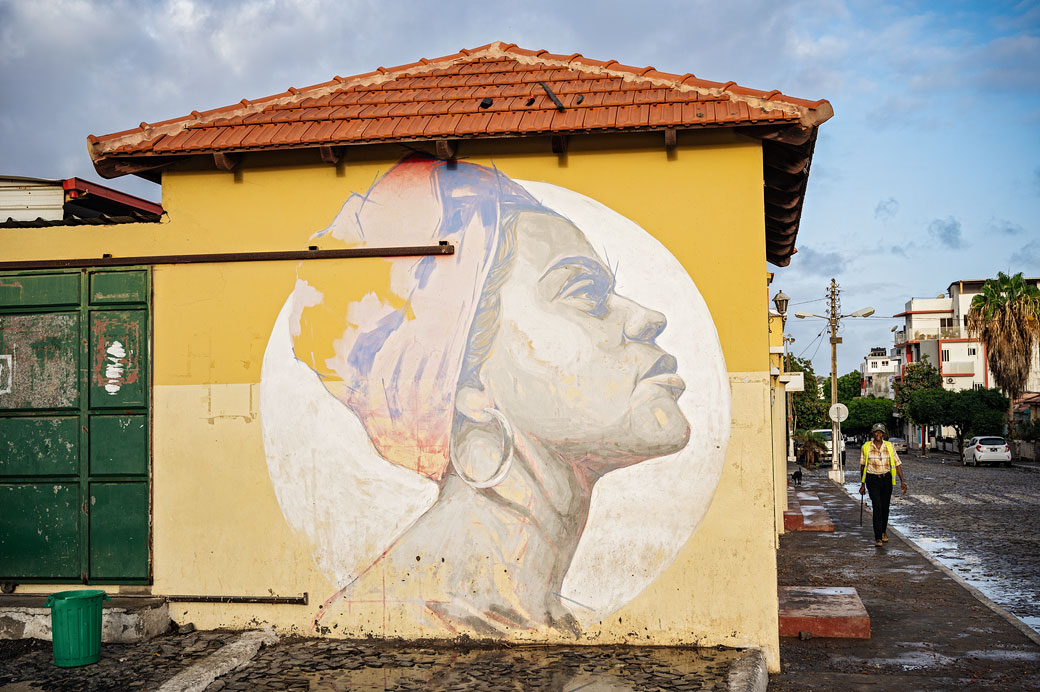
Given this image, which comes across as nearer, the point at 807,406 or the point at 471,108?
the point at 471,108

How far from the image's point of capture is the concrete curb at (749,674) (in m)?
5.68

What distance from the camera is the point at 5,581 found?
7.52 metres

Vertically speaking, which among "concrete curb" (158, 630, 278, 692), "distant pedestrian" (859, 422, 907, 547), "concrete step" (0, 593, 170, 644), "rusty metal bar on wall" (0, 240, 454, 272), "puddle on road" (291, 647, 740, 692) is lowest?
"puddle on road" (291, 647, 740, 692)

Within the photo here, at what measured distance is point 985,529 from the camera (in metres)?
15.8

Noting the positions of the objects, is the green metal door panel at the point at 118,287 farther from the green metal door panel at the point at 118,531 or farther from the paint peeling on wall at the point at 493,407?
the green metal door panel at the point at 118,531

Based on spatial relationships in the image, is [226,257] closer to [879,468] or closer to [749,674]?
[749,674]

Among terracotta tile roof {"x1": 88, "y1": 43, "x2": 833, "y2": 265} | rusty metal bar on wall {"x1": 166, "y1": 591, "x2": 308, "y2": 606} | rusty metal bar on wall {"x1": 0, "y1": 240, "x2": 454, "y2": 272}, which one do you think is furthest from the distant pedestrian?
rusty metal bar on wall {"x1": 166, "y1": 591, "x2": 308, "y2": 606}

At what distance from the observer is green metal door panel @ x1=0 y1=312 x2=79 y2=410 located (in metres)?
7.55

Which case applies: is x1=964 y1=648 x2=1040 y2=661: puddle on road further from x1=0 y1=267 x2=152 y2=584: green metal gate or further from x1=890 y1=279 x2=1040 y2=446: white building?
x1=890 y1=279 x2=1040 y2=446: white building

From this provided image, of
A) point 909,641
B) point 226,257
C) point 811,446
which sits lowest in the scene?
point 811,446

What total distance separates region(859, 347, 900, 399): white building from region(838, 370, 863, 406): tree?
54.8 inches

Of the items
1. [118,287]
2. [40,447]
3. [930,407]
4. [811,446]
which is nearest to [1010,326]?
[811,446]

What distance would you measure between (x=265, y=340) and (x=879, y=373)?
11321cm

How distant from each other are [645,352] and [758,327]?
2.92 feet
